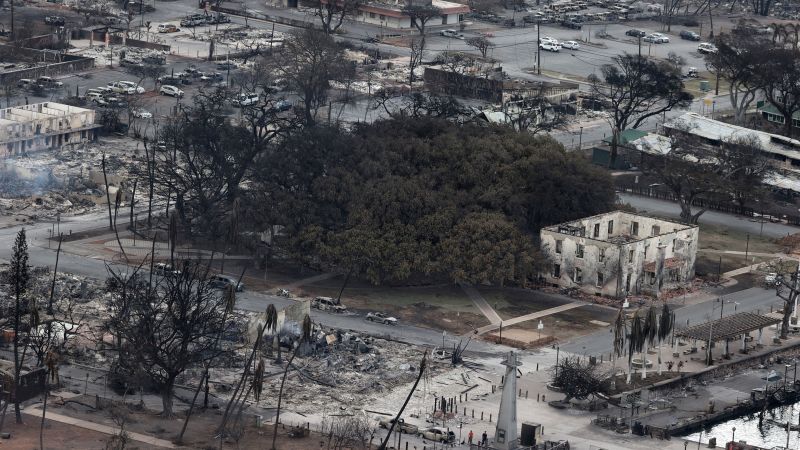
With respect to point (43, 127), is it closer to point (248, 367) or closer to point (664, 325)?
point (248, 367)

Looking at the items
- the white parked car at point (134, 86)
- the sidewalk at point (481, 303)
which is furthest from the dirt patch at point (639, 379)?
the white parked car at point (134, 86)

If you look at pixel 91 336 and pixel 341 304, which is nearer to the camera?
pixel 91 336

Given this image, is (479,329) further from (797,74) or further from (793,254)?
(797,74)

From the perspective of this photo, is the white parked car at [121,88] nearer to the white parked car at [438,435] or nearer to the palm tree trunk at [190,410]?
the palm tree trunk at [190,410]

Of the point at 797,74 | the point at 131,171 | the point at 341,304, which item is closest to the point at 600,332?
the point at 341,304

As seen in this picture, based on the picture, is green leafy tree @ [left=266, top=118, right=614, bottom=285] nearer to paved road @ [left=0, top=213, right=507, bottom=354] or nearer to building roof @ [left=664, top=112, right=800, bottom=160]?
paved road @ [left=0, top=213, right=507, bottom=354]
